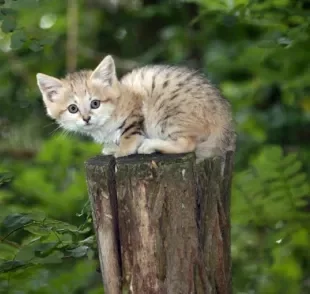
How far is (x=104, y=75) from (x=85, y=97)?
0.52ft

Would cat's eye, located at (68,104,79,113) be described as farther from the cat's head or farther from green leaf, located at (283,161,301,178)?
green leaf, located at (283,161,301,178)

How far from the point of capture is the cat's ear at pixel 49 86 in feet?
16.5

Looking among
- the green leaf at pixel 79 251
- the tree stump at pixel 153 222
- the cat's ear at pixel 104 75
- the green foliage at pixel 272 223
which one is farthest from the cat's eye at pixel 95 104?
the green foliage at pixel 272 223

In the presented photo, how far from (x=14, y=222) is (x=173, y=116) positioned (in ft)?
3.15

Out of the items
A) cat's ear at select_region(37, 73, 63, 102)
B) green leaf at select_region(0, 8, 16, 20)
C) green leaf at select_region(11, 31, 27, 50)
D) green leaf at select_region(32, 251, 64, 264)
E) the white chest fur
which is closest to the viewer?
green leaf at select_region(32, 251, 64, 264)

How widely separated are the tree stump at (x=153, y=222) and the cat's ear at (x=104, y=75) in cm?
115

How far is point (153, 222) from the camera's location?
3605mm

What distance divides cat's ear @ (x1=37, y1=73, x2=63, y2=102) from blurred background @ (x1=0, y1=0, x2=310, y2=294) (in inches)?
8.3

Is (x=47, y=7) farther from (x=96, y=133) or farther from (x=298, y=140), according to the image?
(x=96, y=133)

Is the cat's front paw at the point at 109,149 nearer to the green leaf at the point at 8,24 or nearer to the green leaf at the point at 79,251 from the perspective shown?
the green leaf at the point at 79,251

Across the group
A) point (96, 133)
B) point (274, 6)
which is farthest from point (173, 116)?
point (274, 6)

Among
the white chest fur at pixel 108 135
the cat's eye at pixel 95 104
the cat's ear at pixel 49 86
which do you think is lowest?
the white chest fur at pixel 108 135

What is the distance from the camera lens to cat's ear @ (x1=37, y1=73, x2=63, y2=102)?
5.02 meters

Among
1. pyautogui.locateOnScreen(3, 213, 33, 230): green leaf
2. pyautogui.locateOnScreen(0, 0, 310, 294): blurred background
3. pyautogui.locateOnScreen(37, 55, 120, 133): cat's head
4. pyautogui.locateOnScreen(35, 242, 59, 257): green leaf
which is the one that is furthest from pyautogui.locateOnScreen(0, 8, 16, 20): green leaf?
pyautogui.locateOnScreen(35, 242, 59, 257): green leaf
